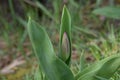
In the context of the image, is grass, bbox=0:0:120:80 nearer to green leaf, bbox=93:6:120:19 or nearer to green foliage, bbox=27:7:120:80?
green leaf, bbox=93:6:120:19

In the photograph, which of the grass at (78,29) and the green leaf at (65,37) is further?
the grass at (78,29)

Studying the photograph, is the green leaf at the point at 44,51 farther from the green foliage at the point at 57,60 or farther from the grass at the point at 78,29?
the grass at the point at 78,29

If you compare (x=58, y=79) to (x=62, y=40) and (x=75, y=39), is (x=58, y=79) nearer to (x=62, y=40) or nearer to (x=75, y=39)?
(x=62, y=40)

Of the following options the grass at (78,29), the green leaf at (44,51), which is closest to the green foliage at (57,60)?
the green leaf at (44,51)

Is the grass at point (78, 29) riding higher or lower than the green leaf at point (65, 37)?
lower

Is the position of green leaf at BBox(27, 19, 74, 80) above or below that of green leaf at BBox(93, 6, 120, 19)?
above

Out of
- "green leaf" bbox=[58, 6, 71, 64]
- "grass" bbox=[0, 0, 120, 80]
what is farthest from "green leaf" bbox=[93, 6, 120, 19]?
"green leaf" bbox=[58, 6, 71, 64]

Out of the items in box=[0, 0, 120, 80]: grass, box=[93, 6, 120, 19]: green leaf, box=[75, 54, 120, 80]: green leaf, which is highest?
box=[75, 54, 120, 80]: green leaf
